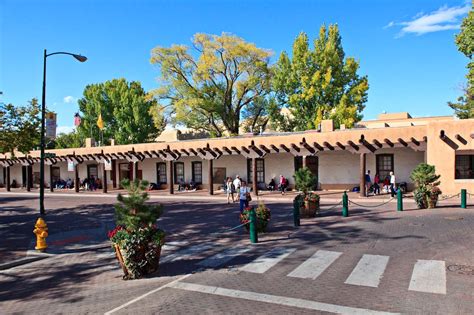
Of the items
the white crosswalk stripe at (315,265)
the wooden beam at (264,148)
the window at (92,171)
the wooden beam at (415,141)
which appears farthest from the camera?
the window at (92,171)

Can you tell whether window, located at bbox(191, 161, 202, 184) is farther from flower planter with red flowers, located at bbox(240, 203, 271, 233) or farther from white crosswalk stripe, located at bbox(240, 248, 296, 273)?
white crosswalk stripe, located at bbox(240, 248, 296, 273)

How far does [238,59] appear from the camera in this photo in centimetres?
4172

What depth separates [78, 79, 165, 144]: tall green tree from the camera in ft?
161

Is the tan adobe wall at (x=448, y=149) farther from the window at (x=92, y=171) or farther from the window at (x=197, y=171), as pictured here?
the window at (x=92, y=171)

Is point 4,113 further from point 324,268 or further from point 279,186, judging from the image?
point 279,186

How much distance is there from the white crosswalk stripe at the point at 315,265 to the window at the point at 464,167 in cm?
1593

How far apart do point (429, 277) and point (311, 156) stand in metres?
20.0

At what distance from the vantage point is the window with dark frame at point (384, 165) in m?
24.7

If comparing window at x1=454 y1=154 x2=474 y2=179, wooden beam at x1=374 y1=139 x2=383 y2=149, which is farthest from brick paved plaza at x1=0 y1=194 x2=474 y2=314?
window at x1=454 y1=154 x2=474 y2=179

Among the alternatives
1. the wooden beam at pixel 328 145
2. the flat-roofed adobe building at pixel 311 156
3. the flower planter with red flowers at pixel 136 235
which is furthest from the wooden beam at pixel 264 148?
the flower planter with red flowers at pixel 136 235

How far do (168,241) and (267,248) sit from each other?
3.56 meters

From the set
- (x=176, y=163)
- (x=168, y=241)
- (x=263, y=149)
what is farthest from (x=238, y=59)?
(x=168, y=241)

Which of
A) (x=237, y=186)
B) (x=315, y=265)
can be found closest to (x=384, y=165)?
(x=237, y=186)

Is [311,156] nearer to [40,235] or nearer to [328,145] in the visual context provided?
[328,145]
